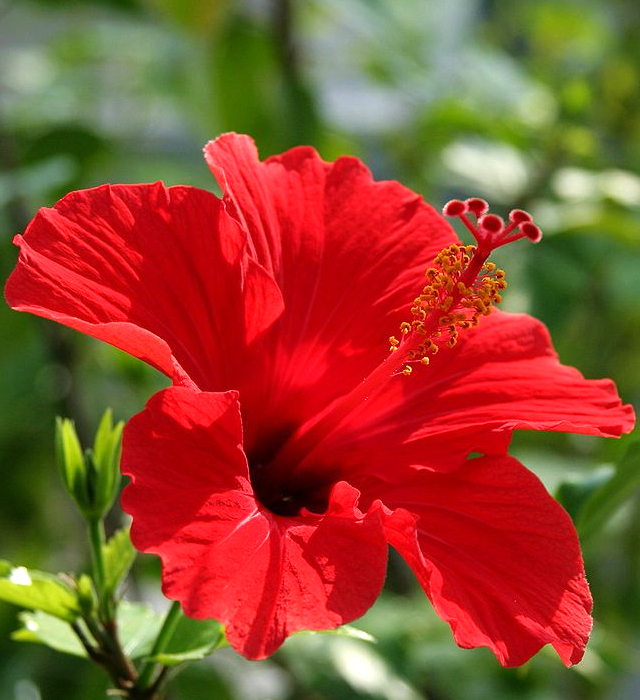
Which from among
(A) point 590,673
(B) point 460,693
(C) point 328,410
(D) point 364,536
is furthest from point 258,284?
(B) point 460,693

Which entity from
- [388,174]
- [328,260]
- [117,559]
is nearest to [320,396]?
[328,260]

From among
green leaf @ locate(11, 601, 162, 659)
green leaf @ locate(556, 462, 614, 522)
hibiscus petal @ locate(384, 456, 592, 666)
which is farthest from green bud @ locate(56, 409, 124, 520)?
green leaf @ locate(556, 462, 614, 522)

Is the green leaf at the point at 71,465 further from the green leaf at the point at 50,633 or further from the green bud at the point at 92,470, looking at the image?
the green leaf at the point at 50,633

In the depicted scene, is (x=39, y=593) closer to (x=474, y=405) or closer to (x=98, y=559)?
(x=98, y=559)

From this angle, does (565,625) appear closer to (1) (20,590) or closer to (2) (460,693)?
(1) (20,590)

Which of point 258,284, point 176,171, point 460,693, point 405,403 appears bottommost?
point 460,693

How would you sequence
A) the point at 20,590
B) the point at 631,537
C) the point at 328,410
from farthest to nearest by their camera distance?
1. the point at 631,537
2. the point at 328,410
3. the point at 20,590

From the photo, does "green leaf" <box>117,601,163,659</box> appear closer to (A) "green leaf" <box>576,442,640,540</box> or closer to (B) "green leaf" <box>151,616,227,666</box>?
(B) "green leaf" <box>151,616,227,666</box>

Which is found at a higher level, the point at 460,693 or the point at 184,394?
the point at 184,394
